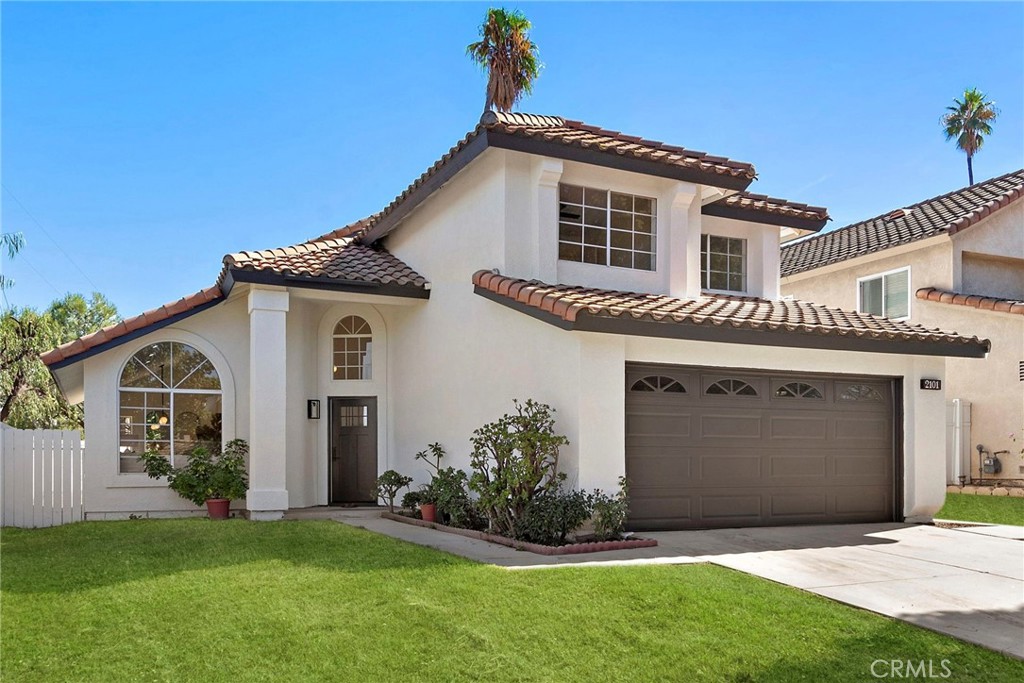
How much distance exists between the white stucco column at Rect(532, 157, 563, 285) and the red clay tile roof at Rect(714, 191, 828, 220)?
159 inches

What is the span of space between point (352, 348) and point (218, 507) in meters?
3.98

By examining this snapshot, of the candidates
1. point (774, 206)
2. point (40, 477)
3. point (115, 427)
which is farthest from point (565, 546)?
point (40, 477)

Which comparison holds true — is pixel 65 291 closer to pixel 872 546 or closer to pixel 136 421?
pixel 136 421

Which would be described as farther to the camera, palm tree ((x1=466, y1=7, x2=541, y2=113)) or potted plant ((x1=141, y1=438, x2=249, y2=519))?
palm tree ((x1=466, y1=7, x2=541, y2=113))

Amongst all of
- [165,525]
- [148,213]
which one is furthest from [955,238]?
[148,213]

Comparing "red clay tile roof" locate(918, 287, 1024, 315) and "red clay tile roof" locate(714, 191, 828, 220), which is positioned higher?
"red clay tile roof" locate(714, 191, 828, 220)

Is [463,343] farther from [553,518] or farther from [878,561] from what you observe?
[878,561]

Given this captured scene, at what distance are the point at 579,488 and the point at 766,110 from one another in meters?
9.76

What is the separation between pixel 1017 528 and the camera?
1285cm

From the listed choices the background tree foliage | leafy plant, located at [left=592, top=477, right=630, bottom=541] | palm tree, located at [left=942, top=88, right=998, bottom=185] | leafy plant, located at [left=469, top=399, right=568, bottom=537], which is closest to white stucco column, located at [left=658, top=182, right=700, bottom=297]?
leafy plant, located at [left=469, top=399, right=568, bottom=537]

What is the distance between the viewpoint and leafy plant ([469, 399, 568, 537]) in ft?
34.0

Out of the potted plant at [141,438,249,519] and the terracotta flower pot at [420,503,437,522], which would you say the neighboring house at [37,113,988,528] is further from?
the terracotta flower pot at [420,503,437,522]

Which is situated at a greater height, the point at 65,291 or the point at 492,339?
the point at 65,291

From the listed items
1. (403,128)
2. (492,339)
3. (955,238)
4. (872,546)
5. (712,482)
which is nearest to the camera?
(872,546)
